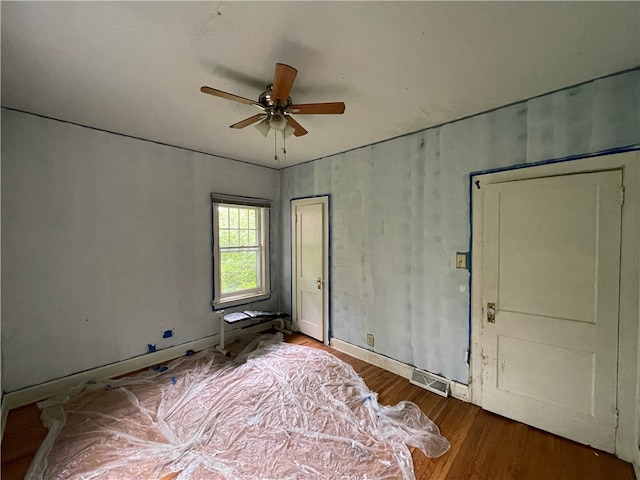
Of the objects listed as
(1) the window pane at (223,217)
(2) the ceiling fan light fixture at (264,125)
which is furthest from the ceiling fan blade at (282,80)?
(1) the window pane at (223,217)

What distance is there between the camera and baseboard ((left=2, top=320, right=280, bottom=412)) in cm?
219

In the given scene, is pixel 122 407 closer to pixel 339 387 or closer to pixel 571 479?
pixel 339 387

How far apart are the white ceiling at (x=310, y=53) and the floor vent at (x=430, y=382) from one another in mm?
2454

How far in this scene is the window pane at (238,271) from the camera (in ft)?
11.9

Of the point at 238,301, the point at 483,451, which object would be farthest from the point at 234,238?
the point at 483,451

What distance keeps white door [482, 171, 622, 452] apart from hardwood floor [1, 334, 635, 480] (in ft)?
0.41

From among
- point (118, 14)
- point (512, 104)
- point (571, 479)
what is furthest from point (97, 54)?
point (571, 479)

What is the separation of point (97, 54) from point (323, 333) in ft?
11.1

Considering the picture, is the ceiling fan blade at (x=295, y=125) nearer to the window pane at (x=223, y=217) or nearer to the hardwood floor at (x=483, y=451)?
the window pane at (x=223, y=217)

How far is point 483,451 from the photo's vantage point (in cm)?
177

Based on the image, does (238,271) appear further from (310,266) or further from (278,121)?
(278,121)

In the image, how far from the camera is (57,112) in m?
2.22

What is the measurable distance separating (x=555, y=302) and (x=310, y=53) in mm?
2404

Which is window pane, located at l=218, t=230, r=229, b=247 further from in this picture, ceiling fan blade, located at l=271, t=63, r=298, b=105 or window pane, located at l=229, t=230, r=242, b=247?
ceiling fan blade, located at l=271, t=63, r=298, b=105
